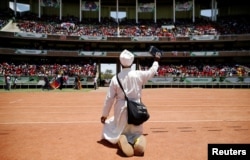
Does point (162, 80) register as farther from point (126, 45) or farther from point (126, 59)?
point (126, 59)

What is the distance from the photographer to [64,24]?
49781 mm

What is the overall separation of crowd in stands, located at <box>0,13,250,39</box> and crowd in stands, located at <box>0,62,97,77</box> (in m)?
7.85

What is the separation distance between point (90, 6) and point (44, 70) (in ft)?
63.0

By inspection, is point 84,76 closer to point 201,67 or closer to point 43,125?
point 201,67

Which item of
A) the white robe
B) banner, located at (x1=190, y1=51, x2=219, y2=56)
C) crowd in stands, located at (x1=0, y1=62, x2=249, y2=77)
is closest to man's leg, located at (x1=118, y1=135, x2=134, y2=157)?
the white robe

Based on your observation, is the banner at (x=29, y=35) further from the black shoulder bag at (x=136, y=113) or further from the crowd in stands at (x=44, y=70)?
the black shoulder bag at (x=136, y=113)

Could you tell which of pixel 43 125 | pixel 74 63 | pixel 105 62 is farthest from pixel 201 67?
pixel 43 125

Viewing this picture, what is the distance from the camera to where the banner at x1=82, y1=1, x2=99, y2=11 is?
53.2m

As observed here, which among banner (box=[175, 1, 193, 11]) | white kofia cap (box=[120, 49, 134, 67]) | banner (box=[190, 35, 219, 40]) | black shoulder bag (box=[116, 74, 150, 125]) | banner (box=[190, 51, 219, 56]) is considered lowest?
black shoulder bag (box=[116, 74, 150, 125])

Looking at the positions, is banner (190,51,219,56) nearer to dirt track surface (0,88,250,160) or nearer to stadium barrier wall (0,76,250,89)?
stadium barrier wall (0,76,250,89)

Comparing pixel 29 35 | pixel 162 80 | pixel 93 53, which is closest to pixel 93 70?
pixel 93 53

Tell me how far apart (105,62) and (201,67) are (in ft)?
59.2

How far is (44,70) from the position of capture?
133 feet

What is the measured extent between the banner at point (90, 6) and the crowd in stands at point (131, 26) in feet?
7.26
